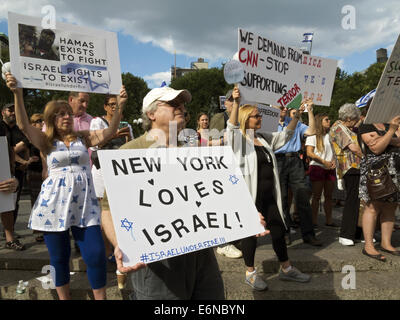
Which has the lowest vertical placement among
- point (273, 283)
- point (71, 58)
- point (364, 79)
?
point (273, 283)

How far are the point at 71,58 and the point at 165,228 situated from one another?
201cm

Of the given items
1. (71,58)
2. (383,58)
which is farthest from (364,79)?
(71,58)

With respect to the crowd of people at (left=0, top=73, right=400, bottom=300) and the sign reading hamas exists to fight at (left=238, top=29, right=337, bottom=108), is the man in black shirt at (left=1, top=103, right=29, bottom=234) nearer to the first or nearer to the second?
the crowd of people at (left=0, top=73, right=400, bottom=300)

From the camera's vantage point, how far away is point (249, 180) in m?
3.18

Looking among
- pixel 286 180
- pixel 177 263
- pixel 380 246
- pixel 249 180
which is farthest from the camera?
pixel 286 180

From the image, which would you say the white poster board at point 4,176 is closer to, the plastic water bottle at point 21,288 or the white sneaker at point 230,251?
the plastic water bottle at point 21,288

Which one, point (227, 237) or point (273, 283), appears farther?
point (273, 283)

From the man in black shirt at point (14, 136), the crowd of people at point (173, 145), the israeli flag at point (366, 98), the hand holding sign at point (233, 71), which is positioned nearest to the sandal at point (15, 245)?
the crowd of people at point (173, 145)

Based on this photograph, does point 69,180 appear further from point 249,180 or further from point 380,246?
point 380,246

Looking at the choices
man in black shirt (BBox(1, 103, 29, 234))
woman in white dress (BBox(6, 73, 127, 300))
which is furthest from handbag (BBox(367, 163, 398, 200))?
man in black shirt (BBox(1, 103, 29, 234))

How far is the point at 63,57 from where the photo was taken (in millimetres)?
2889

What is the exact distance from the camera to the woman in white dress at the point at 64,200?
2.51 metres

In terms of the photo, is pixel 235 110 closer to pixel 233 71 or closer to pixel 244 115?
pixel 244 115

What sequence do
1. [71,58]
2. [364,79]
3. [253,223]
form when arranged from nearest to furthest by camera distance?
[253,223], [71,58], [364,79]
